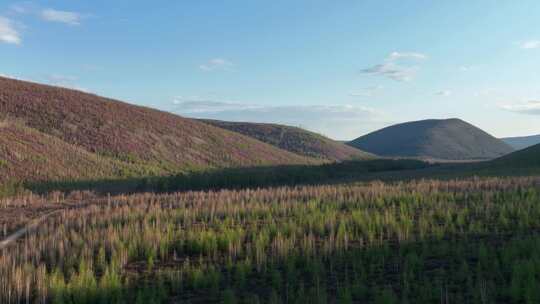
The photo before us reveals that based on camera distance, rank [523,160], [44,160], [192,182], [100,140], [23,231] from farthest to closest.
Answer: [100,140], [523,160], [44,160], [192,182], [23,231]

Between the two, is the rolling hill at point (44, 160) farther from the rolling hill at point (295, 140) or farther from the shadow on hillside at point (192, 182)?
the rolling hill at point (295, 140)

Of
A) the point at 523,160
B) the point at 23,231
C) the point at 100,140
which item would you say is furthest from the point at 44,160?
the point at 523,160

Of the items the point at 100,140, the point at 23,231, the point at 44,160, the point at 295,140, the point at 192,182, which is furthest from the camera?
the point at 295,140

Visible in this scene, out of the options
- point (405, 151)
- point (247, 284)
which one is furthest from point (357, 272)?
point (405, 151)

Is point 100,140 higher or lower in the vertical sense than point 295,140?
lower

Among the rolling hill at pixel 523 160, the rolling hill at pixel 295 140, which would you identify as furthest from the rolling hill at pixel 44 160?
the rolling hill at pixel 295 140

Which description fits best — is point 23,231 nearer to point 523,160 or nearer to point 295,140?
point 523,160
